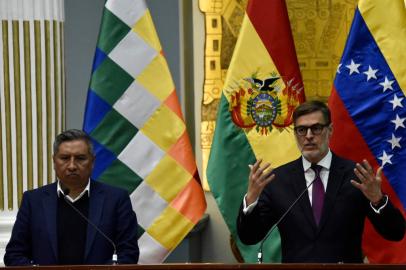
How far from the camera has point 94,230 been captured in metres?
5.08

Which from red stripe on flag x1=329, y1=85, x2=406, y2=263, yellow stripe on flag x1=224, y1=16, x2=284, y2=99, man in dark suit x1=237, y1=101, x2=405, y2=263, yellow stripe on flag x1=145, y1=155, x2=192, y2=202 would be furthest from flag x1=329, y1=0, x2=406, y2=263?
man in dark suit x1=237, y1=101, x2=405, y2=263

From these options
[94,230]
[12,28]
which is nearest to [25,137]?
[12,28]

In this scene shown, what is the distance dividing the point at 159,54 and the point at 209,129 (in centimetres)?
113

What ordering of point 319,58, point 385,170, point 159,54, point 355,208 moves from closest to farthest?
point 355,208
point 385,170
point 159,54
point 319,58

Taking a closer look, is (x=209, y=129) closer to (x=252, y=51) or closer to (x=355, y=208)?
(x=252, y=51)

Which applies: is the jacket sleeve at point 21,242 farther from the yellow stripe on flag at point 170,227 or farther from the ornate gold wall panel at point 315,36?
the ornate gold wall panel at point 315,36

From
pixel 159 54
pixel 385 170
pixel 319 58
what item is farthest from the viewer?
pixel 319 58

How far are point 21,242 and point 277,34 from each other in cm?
211

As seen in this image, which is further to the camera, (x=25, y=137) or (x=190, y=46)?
(x=190, y=46)

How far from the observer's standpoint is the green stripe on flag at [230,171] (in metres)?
6.37

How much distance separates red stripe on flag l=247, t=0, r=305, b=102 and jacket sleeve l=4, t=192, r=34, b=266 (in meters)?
1.87

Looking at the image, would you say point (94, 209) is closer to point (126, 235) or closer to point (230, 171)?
point (126, 235)

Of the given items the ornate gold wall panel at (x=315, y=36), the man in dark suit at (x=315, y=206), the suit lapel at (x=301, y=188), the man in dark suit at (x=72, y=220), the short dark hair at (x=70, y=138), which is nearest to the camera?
the man in dark suit at (x=315, y=206)

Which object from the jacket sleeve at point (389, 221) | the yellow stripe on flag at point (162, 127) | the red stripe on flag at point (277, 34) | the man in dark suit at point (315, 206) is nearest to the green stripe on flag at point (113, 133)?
the yellow stripe on flag at point (162, 127)
